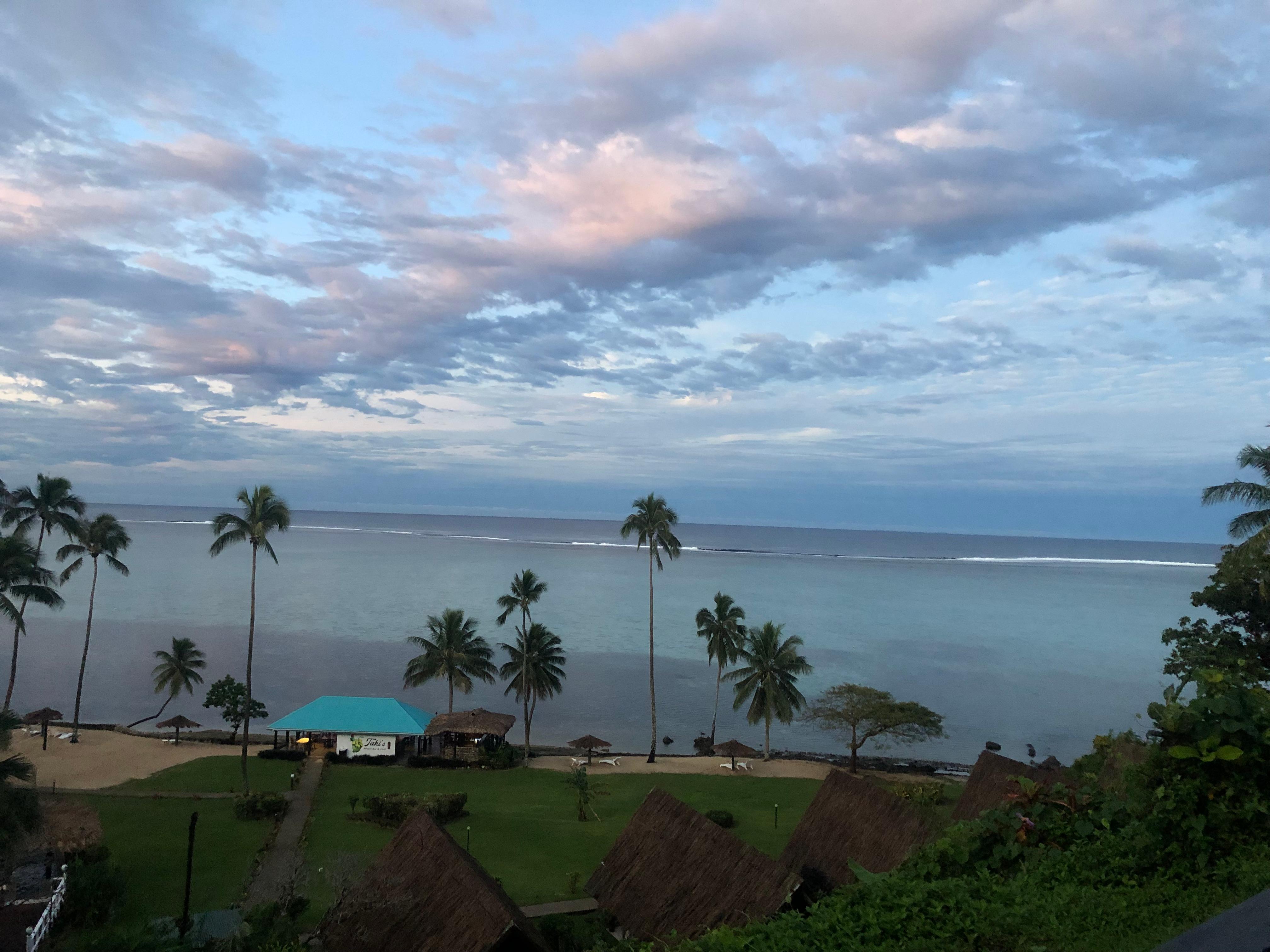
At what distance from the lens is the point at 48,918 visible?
16781 millimetres

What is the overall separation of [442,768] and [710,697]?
2646 centimetres

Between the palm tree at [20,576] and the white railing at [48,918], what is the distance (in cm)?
1258

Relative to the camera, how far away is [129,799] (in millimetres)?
28734

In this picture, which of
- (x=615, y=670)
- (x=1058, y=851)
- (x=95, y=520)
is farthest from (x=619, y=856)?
(x=615, y=670)

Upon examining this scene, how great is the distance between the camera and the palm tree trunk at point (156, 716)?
4700 centimetres

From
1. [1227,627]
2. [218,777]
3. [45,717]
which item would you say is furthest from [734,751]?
[45,717]

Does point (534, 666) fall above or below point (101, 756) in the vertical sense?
above

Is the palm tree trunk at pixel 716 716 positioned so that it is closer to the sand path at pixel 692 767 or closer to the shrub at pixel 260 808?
the sand path at pixel 692 767

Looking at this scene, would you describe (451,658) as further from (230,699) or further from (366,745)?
(230,699)

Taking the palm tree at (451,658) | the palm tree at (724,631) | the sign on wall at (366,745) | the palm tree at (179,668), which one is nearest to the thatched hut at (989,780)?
the palm tree at (724,631)

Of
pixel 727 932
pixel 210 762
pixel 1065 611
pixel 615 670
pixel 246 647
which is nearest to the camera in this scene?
pixel 727 932

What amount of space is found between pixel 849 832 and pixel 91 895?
1892cm

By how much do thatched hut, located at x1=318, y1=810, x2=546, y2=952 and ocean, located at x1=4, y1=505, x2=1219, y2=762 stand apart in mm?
13310

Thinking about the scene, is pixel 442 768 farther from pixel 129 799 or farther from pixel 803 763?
pixel 803 763
